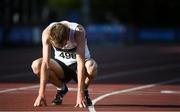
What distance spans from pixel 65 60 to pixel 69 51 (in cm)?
45

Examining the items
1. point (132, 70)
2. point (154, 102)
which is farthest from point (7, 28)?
point (154, 102)

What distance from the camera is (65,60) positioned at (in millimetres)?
13781

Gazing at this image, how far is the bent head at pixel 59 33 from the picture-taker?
12492mm

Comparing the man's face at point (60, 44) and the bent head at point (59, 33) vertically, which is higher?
the bent head at point (59, 33)

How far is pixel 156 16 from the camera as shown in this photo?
79.4m

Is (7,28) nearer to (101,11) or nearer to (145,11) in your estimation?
(145,11)

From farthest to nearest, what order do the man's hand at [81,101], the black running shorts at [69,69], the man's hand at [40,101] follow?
the black running shorts at [69,69], the man's hand at [40,101], the man's hand at [81,101]

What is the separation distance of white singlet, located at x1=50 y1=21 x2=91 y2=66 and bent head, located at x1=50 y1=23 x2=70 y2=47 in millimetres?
311

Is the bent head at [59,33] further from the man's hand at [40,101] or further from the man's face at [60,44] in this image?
the man's hand at [40,101]

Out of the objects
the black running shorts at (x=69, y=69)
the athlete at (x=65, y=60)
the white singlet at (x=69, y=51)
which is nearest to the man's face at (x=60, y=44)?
the athlete at (x=65, y=60)

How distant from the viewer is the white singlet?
13023mm

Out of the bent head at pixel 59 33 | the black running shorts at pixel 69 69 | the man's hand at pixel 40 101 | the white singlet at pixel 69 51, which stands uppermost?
the bent head at pixel 59 33

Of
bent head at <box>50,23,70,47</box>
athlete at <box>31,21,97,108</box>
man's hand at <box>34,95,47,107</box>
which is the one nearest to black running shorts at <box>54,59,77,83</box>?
athlete at <box>31,21,97,108</box>

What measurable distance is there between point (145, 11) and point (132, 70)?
50.7 meters
